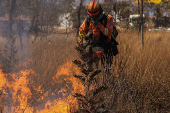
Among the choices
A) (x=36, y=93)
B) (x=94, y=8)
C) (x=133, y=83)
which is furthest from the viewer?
(x=36, y=93)

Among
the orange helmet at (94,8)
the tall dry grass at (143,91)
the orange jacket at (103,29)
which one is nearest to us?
the tall dry grass at (143,91)

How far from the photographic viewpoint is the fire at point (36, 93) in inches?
129

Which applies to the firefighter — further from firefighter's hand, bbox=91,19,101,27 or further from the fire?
the fire

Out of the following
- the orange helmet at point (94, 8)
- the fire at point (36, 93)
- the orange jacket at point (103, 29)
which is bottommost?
the fire at point (36, 93)

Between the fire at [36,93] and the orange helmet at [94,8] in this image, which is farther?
the fire at [36,93]

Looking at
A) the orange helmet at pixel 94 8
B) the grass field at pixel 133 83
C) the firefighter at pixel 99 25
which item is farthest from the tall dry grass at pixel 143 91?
the orange helmet at pixel 94 8

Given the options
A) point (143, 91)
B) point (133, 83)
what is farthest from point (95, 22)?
point (143, 91)

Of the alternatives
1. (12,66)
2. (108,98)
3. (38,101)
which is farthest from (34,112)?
(12,66)

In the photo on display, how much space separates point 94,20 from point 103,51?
617mm

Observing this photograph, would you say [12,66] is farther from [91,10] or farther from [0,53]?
[91,10]

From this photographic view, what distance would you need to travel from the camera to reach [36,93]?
3910 mm

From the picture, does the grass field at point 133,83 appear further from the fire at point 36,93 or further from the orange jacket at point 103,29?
the orange jacket at point 103,29

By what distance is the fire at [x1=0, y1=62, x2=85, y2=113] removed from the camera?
3289mm

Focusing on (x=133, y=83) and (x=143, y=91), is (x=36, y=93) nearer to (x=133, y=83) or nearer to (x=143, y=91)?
(x=133, y=83)
